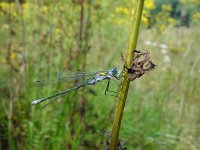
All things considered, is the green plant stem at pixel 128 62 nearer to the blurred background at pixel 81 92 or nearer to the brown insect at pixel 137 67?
the brown insect at pixel 137 67

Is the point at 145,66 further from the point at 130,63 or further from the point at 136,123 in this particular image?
the point at 136,123

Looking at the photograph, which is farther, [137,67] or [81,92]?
[81,92]

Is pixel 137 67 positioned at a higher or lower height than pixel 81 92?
higher

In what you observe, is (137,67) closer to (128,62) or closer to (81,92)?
(128,62)

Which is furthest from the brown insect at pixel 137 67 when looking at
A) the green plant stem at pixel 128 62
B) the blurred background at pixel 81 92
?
the blurred background at pixel 81 92

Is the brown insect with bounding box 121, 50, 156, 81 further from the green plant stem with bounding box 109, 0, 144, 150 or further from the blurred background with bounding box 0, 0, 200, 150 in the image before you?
the blurred background with bounding box 0, 0, 200, 150

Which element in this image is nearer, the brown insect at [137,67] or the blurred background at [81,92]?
the brown insect at [137,67]

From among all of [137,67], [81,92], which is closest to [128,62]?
[137,67]

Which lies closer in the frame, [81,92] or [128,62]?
[128,62]
